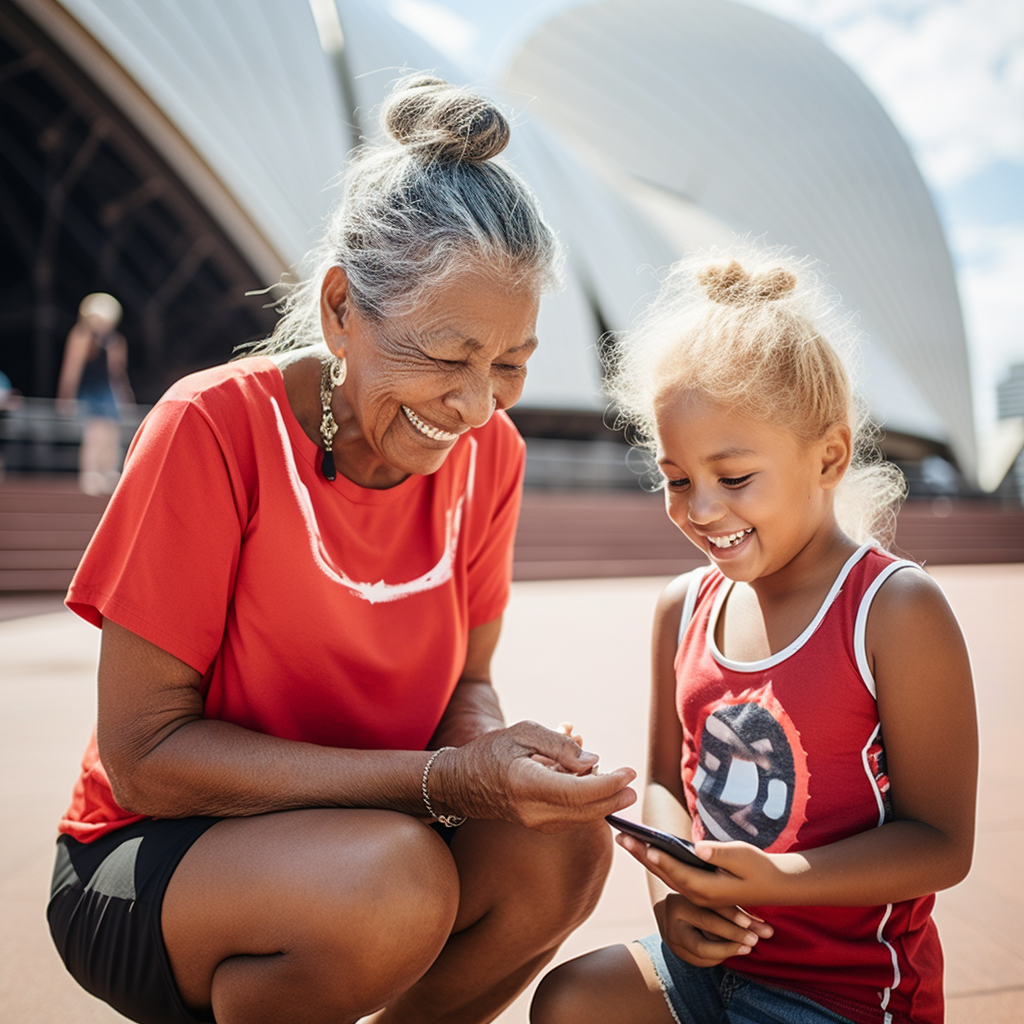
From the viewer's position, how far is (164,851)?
120cm

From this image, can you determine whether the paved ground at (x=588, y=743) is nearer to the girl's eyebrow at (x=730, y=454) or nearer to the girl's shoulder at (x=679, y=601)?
the girl's shoulder at (x=679, y=601)

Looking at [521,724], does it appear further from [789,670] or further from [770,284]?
[770,284]

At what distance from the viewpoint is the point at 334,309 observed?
142 centimetres

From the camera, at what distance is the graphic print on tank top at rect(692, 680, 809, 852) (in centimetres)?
115

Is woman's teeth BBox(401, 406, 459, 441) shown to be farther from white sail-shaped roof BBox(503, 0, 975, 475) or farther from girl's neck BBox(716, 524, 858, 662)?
white sail-shaped roof BBox(503, 0, 975, 475)

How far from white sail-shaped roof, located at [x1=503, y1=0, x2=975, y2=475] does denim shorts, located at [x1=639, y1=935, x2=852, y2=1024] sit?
1108 inches

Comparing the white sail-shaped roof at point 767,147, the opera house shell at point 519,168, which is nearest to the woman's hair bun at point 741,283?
the opera house shell at point 519,168

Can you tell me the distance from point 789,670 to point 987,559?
1381 cm

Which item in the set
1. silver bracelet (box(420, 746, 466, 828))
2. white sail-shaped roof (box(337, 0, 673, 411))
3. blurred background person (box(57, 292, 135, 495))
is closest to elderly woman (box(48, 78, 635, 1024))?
silver bracelet (box(420, 746, 466, 828))

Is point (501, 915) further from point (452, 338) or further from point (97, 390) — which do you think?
point (97, 390)

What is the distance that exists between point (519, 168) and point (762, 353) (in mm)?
9087

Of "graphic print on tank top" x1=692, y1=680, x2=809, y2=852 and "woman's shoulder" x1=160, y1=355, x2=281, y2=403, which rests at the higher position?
"woman's shoulder" x1=160, y1=355, x2=281, y2=403

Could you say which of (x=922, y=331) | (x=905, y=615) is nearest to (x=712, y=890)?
(x=905, y=615)

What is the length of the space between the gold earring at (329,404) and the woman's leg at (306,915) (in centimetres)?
57
